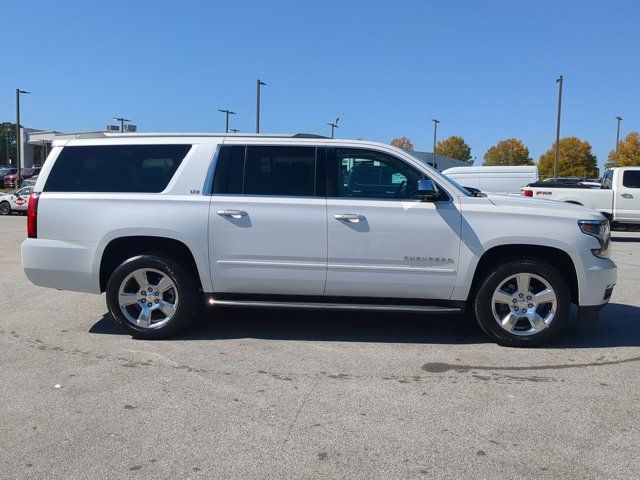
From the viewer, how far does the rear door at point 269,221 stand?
17.9ft

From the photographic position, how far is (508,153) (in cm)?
9994

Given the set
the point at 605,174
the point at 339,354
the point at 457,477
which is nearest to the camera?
the point at 457,477

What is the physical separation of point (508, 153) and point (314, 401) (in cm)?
10211

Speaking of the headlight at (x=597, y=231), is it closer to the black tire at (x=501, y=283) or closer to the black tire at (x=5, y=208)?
the black tire at (x=501, y=283)

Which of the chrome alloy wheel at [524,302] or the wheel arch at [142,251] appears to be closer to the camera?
the chrome alloy wheel at [524,302]

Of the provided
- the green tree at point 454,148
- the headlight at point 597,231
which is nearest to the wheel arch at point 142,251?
the headlight at point 597,231

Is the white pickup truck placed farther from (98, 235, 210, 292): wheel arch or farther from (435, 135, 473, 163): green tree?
(435, 135, 473, 163): green tree

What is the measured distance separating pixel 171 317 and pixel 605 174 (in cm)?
1527

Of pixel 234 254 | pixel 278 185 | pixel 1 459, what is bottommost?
pixel 1 459

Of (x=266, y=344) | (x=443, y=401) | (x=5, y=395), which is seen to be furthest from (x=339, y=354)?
(x=5, y=395)

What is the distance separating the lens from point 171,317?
5.64 meters

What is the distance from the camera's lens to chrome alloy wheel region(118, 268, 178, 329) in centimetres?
564

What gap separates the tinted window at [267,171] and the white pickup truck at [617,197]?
11.9m

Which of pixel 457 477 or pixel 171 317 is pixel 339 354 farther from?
pixel 457 477
